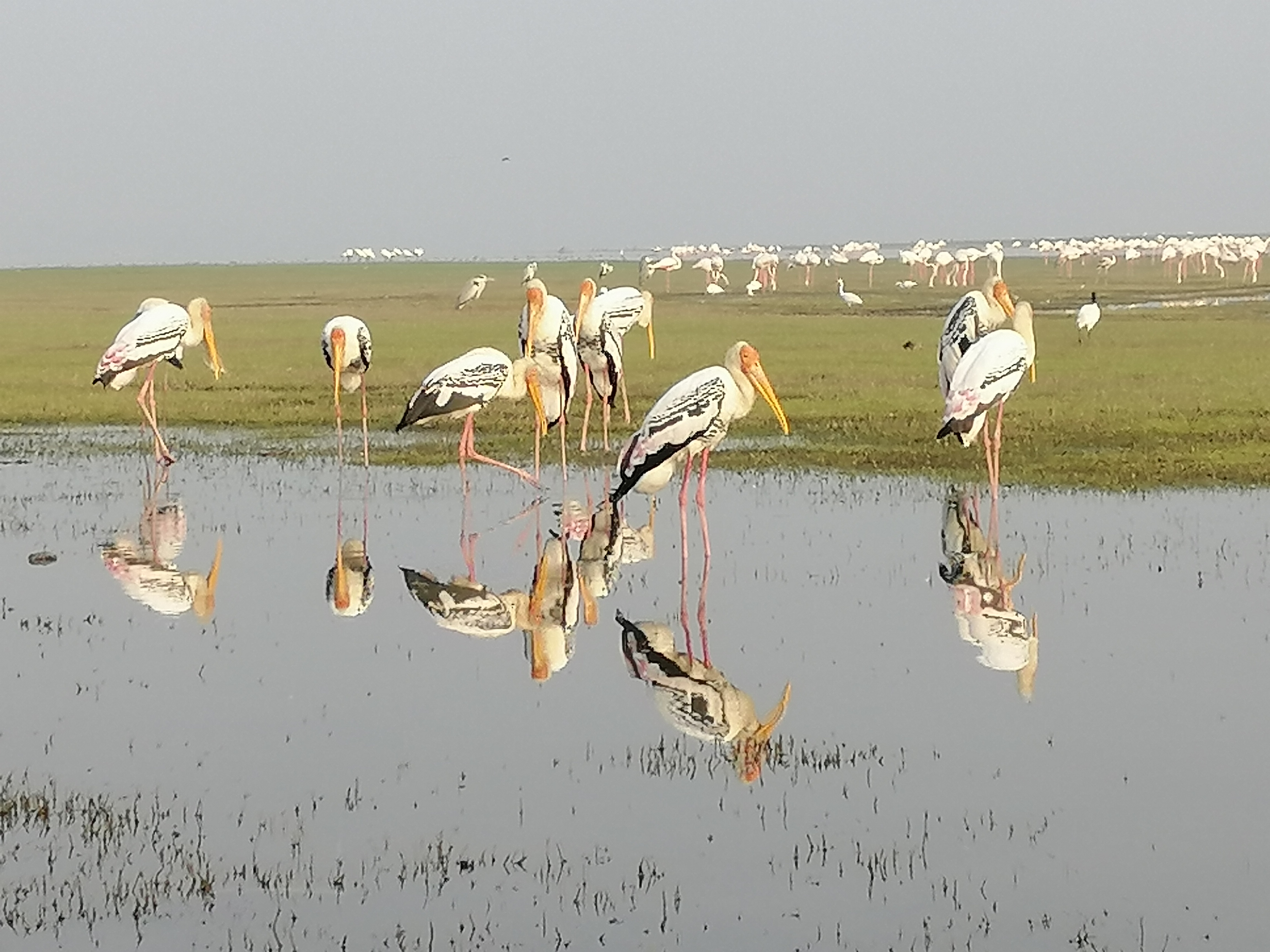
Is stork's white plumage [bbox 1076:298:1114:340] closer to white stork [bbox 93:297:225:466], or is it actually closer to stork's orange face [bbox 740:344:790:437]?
white stork [bbox 93:297:225:466]

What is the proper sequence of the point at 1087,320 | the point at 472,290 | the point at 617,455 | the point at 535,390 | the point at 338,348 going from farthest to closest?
1. the point at 472,290
2. the point at 1087,320
3. the point at 338,348
4. the point at 617,455
5. the point at 535,390

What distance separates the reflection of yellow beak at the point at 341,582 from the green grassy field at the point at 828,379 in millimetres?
5216

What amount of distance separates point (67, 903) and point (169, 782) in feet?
4.61

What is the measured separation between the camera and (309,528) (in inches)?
557

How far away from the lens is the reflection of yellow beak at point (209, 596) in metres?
11.0

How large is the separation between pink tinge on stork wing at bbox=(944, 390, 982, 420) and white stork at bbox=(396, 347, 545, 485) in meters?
3.54

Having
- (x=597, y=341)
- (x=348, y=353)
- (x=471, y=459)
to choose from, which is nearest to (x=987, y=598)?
(x=471, y=459)

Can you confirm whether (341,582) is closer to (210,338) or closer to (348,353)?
(348,353)

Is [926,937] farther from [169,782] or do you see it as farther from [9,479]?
[9,479]

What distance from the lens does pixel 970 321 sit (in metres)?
18.3

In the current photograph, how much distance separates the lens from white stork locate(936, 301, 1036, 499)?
589 inches

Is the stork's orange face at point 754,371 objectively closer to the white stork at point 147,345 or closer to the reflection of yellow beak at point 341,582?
the reflection of yellow beak at point 341,582

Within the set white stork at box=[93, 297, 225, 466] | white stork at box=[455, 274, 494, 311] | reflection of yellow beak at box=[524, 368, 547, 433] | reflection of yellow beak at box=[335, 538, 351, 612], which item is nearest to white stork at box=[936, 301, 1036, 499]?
reflection of yellow beak at box=[524, 368, 547, 433]

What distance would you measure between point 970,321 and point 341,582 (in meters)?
8.16
